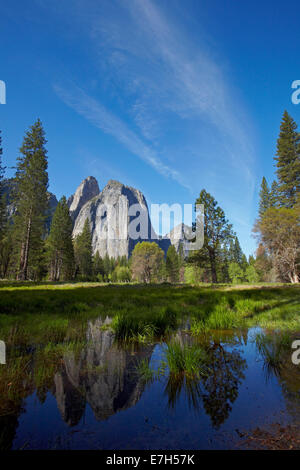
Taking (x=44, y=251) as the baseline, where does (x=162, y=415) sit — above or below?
below

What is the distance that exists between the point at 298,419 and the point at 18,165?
1377 inches

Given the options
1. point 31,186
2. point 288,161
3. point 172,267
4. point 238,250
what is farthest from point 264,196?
point 31,186

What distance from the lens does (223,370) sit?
371 cm

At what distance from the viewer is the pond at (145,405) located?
2.11 m

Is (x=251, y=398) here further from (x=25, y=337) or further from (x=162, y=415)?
(x=25, y=337)

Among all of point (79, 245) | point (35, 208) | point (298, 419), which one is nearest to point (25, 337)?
point (298, 419)

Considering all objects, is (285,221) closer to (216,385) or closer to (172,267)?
(216,385)

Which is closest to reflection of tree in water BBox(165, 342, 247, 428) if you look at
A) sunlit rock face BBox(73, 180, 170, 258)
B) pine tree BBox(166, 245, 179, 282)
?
pine tree BBox(166, 245, 179, 282)

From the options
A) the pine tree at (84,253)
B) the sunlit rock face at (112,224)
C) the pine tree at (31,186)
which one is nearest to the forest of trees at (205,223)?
Answer: the pine tree at (31,186)

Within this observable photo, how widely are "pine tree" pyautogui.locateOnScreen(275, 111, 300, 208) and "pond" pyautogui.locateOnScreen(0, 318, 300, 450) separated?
42944 mm

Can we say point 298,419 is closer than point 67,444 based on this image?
No

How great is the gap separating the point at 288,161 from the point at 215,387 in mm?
47463

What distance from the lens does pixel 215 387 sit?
3.14 m

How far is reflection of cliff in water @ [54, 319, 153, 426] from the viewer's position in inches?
106
